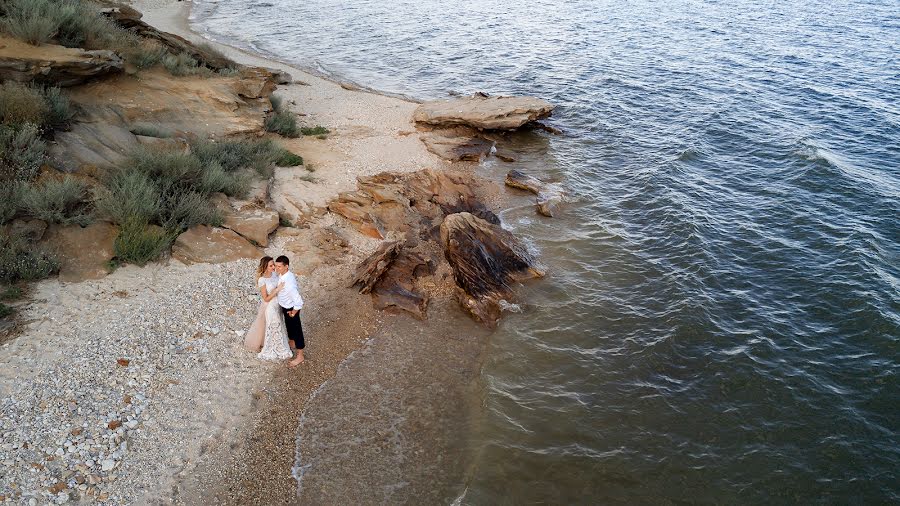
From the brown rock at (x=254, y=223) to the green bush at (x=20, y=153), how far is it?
4.32 m

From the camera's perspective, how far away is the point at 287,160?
1898 cm

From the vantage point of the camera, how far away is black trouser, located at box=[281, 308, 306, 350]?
10.9 m

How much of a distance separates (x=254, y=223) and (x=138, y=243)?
2990 mm

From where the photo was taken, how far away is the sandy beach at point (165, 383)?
8.31 meters

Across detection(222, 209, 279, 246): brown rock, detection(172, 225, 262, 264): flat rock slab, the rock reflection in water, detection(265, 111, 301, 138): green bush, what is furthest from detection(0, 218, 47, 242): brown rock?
detection(265, 111, 301, 138): green bush

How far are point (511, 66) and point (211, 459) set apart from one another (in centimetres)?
3223

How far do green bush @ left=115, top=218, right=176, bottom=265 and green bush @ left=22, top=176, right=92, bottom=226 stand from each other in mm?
930

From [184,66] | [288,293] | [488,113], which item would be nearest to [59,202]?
[288,293]

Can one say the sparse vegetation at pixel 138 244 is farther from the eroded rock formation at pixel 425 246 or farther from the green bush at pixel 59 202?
the eroded rock formation at pixel 425 246

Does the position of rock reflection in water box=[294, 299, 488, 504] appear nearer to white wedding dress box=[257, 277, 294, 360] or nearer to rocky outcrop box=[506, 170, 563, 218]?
white wedding dress box=[257, 277, 294, 360]

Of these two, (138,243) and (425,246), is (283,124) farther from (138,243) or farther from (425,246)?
(138,243)

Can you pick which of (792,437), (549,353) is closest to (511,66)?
(549,353)

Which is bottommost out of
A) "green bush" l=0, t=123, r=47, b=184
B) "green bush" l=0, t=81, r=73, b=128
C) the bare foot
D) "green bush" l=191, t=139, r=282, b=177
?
the bare foot

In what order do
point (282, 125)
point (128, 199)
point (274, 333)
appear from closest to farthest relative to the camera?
point (274, 333), point (128, 199), point (282, 125)
